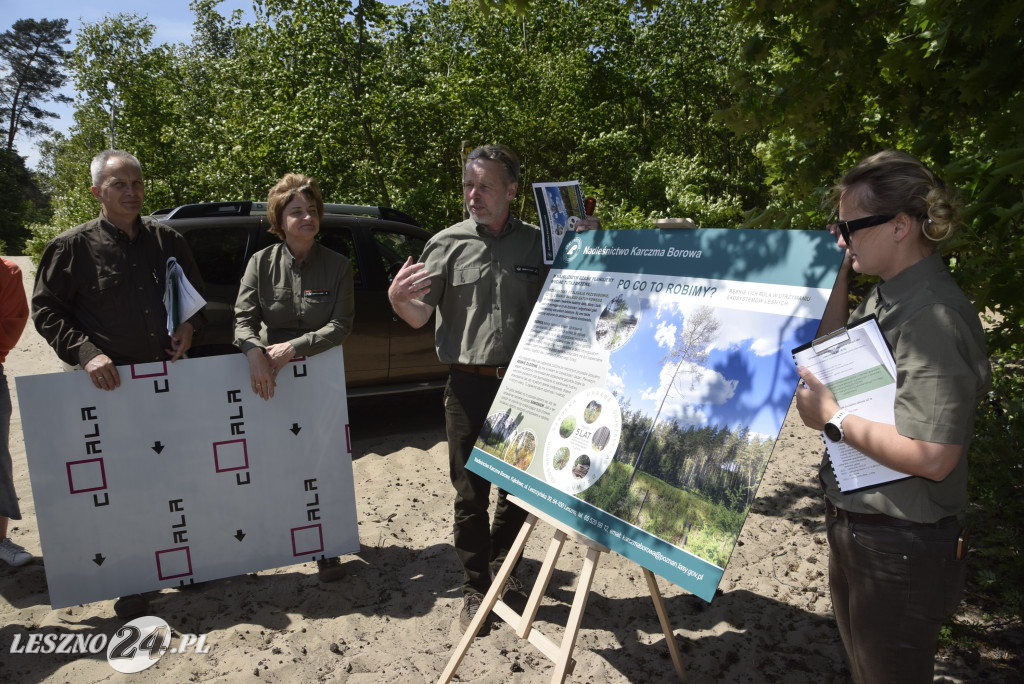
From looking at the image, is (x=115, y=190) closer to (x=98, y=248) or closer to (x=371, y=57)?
(x=98, y=248)

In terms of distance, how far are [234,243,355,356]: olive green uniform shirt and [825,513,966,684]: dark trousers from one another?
2798mm

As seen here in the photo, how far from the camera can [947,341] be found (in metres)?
1.62

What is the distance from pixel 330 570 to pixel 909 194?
134 inches

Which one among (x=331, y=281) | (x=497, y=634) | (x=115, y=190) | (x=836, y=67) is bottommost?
(x=497, y=634)

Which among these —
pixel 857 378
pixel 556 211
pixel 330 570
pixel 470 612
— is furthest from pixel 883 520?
pixel 330 570

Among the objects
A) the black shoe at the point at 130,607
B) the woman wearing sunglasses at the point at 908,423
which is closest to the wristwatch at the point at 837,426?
the woman wearing sunglasses at the point at 908,423

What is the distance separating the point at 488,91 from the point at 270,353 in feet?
24.8

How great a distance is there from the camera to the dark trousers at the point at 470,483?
3.24 m

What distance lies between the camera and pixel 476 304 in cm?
317

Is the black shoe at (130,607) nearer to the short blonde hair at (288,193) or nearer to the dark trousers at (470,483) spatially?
the dark trousers at (470,483)

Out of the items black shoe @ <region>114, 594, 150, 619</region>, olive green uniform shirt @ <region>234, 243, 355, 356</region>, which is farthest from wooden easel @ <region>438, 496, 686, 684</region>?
black shoe @ <region>114, 594, 150, 619</region>

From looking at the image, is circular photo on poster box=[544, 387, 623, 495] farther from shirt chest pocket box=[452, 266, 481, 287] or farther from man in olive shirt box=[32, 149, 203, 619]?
man in olive shirt box=[32, 149, 203, 619]

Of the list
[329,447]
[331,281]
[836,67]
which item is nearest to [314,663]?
[329,447]

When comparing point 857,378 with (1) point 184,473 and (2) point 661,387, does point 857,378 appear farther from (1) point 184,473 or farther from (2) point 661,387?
(1) point 184,473
